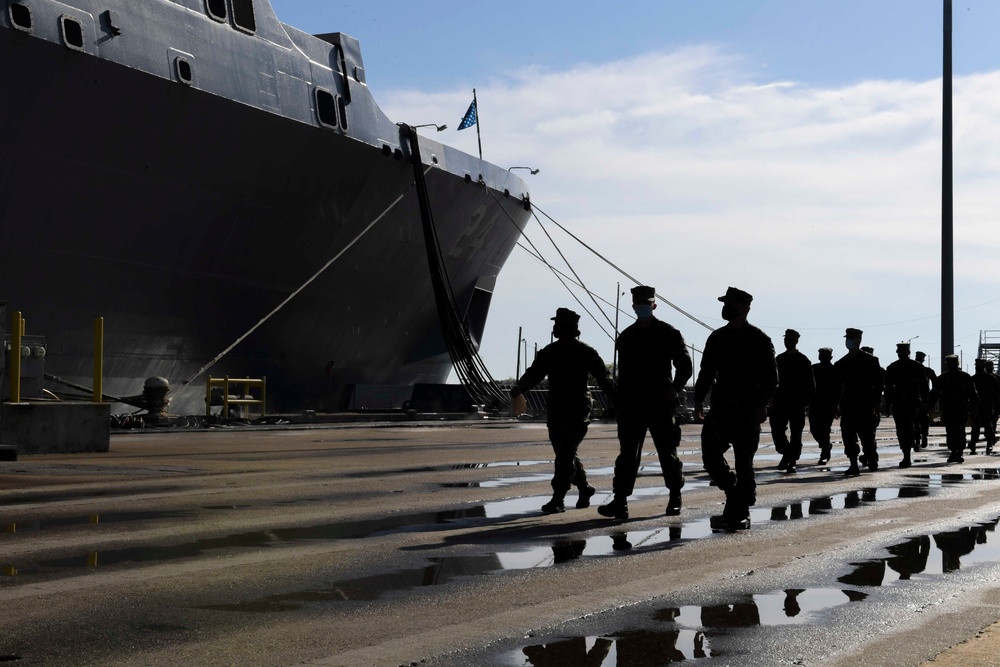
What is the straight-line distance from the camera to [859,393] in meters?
15.7

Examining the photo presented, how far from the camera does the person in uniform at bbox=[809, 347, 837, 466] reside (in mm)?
16375

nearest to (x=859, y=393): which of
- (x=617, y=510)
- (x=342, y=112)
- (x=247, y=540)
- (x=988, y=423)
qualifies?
(x=617, y=510)

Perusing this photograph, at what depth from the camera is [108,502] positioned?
32.3 feet

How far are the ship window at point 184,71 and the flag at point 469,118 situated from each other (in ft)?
44.3

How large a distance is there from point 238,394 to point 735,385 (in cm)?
1965

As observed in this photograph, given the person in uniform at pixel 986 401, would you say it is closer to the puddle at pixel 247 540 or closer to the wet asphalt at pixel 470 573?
the wet asphalt at pixel 470 573

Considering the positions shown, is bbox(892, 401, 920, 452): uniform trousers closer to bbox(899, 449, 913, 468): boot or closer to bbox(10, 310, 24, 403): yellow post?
bbox(899, 449, 913, 468): boot

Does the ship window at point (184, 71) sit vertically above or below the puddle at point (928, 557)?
above

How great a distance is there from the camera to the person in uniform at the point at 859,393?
15336 mm

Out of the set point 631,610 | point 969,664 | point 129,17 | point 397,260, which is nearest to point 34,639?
point 631,610

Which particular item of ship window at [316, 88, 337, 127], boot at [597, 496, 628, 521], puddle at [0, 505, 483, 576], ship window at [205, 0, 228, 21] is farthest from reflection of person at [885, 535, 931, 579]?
ship window at [316, 88, 337, 127]

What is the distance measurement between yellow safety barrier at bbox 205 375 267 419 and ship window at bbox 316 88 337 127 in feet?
18.3

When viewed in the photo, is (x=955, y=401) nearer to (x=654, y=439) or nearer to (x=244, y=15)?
(x=654, y=439)

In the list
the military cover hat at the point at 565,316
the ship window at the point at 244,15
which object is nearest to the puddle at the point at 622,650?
the military cover hat at the point at 565,316
